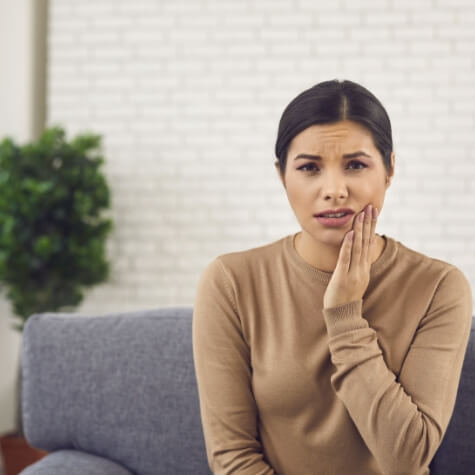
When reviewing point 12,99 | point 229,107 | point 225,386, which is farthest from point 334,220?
point 12,99

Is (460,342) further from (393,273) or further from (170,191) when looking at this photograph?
(170,191)

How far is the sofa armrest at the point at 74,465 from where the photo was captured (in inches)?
62.2

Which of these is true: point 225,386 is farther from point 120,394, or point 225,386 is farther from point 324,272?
point 120,394

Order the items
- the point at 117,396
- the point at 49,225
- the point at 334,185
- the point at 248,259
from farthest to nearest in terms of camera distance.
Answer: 1. the point at 49,225
2. the point at 117,396
3. the point at 248,259
4. the point at 334,185

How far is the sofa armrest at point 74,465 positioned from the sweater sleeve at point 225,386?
336 mm

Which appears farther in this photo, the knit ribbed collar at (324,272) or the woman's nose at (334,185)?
the knit ribbed collar at (324,272)

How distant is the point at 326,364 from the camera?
142 centimetres

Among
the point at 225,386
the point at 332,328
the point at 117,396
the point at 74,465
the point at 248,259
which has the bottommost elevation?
the point at 74,465

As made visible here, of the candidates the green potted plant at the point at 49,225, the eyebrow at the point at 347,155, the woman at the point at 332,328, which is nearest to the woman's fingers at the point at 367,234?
the woman at the point at 332,328

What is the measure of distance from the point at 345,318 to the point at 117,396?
0.68m

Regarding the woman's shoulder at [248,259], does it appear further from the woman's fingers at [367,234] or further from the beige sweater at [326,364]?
the woman's fingers at [367,234]

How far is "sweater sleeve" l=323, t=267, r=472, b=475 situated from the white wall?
2.69 m

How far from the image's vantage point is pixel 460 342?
138cm

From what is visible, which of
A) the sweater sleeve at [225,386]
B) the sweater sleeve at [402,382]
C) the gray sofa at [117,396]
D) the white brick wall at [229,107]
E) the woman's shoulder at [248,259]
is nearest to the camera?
the sweater sleeve at [402,382]
